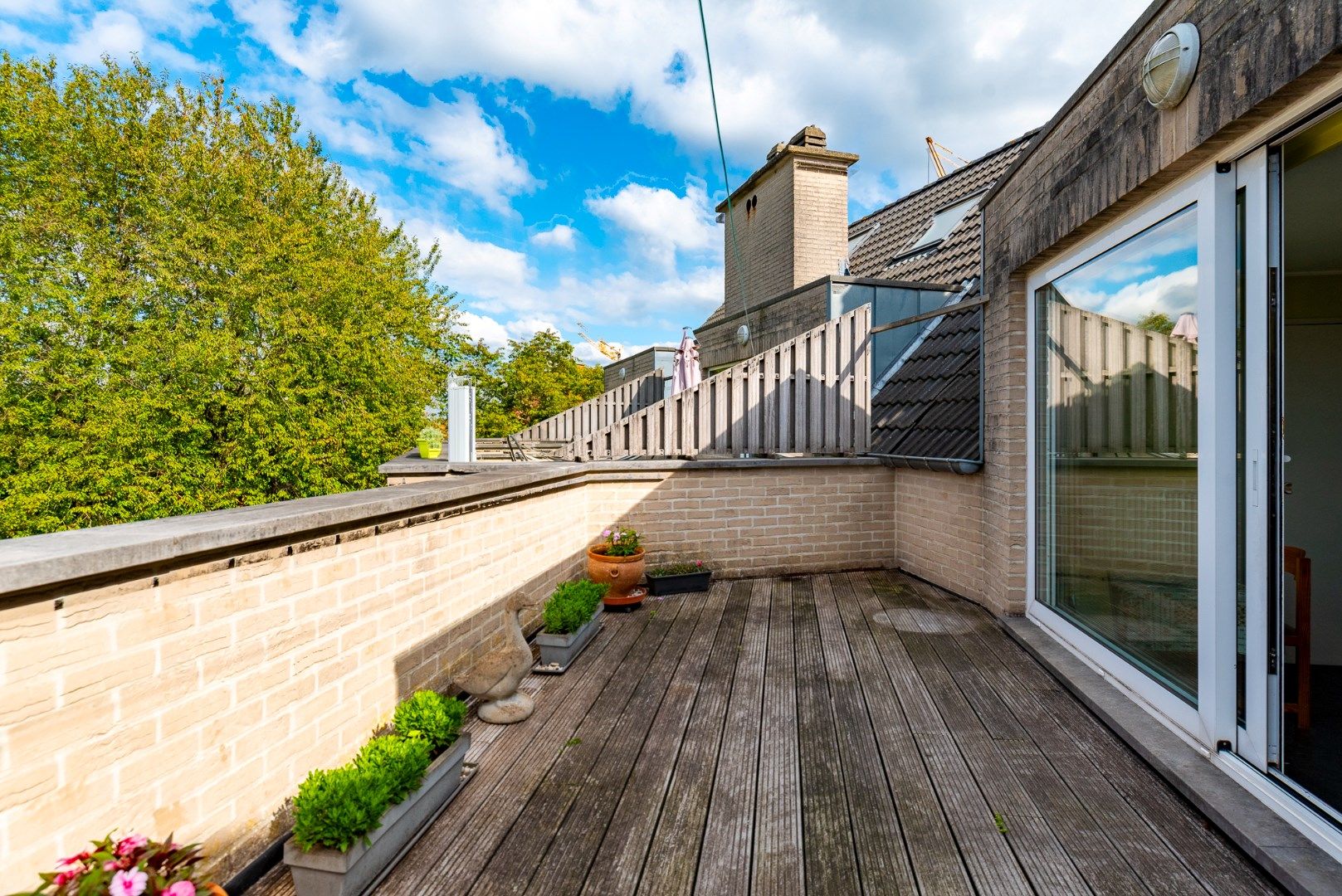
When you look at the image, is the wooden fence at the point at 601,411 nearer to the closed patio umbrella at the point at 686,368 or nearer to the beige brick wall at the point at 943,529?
the closed patio umbrella at the point at 686,368

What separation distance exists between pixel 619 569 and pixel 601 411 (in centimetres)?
709

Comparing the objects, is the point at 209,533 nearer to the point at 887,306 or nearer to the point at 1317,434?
the point at 1317,434

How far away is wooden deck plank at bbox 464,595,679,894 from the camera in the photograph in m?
1.97

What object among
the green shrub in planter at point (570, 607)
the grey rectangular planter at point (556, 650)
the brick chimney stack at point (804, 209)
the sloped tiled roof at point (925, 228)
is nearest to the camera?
the grey rectangular planter at point (556, 650)

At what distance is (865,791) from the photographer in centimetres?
245

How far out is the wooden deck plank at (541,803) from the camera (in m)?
1.97

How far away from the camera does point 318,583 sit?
2271 mm

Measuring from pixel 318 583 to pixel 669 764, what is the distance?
1.59m

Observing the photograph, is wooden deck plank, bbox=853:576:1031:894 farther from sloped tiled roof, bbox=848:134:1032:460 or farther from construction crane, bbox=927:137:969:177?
construction crane, bbox=927:137:969:177

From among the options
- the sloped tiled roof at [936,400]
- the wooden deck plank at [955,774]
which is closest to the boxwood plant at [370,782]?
the wooden deck plank at [955,774]

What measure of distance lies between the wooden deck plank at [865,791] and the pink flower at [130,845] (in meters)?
1.92

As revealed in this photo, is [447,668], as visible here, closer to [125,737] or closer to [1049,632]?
[125,737]

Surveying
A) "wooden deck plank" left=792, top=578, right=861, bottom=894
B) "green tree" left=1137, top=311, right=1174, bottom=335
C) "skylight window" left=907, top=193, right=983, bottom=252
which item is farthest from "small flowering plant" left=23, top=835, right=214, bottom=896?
"skylight window" left=907, top=193, right=983, bottom=252

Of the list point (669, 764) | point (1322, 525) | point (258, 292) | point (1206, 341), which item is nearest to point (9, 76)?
point (258, 292)
